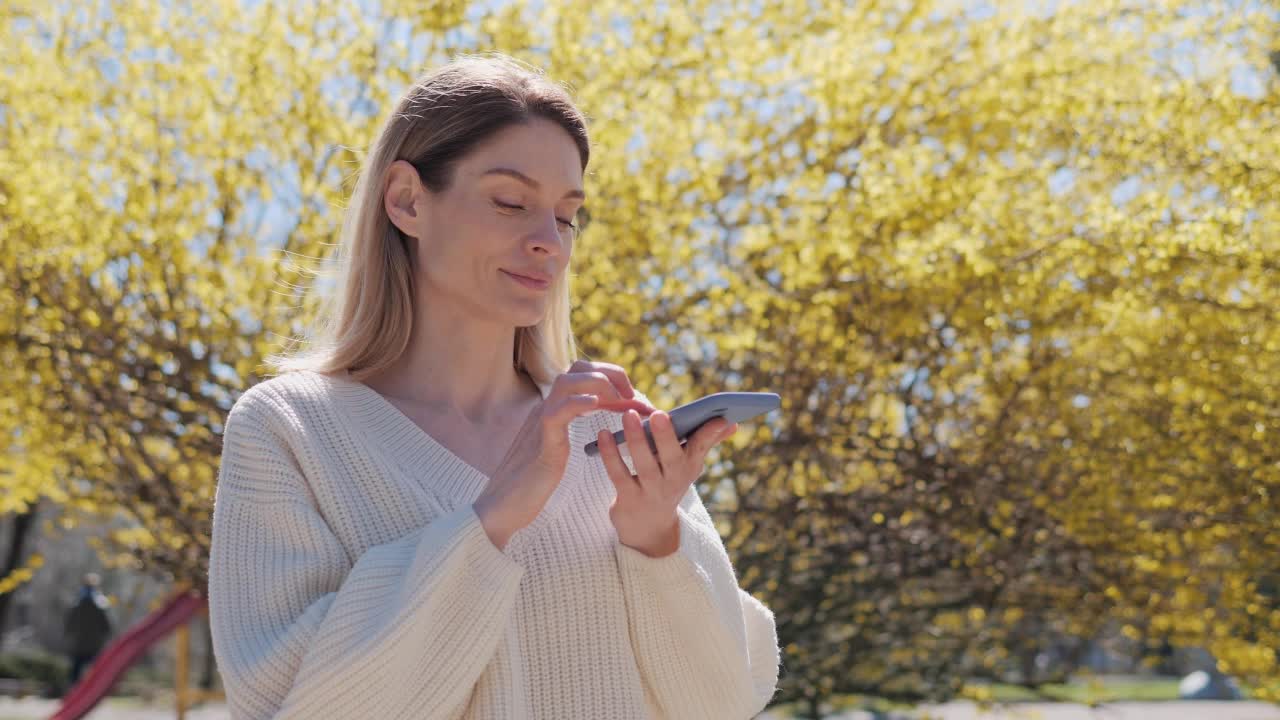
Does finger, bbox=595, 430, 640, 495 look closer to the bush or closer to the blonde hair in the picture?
the blonde hair

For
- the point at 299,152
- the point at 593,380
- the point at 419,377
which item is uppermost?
the point at 593,380

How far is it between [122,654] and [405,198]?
4.96 metres

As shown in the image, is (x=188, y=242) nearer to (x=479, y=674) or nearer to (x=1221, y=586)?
(x=479, y=674)

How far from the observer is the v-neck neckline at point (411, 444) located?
61.6 inches

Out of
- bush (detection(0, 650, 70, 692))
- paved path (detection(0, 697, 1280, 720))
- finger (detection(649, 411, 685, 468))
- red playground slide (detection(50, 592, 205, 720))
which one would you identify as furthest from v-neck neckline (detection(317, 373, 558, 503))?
bush (detection(0, 650, 70, 692))

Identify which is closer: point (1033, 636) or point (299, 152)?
point (299, 152)

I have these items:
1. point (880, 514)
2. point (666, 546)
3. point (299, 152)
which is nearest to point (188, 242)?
point (299, 152)

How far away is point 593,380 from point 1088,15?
4010 mm

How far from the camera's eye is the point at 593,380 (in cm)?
138

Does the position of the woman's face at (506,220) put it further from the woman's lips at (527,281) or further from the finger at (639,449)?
the finger at (639,449)

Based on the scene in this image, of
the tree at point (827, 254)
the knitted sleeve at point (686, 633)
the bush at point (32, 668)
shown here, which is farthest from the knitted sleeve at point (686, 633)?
the bush at point (32, 668)

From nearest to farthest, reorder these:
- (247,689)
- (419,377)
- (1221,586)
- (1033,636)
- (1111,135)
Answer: (247,689)
(419,377)
(1111,135)
(1221,586)
(1033,636)

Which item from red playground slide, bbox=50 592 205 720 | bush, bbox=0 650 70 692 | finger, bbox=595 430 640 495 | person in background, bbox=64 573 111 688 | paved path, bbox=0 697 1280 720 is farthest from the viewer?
bush, bbox=0 650 70 692

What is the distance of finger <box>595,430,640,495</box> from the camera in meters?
1.42
